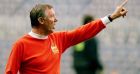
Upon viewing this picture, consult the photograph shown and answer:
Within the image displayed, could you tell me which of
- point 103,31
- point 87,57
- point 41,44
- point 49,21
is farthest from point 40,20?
point 103,31

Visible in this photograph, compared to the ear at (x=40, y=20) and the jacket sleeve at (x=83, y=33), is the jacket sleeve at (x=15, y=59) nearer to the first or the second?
the ear at (x=40, y=20)

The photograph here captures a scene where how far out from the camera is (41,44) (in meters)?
7.59

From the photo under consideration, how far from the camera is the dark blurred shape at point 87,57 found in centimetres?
1270

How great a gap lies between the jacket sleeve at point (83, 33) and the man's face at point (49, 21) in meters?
0.28

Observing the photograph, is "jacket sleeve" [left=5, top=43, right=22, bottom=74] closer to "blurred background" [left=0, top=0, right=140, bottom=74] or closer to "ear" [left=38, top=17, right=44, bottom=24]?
"ear" [left=38, top=17, right=44, bottom=24]

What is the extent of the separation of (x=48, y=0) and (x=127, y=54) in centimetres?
182

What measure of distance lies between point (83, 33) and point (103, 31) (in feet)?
24.0

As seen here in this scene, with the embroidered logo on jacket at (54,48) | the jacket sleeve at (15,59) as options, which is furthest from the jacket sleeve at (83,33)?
the jacket sleeve at (15,59)

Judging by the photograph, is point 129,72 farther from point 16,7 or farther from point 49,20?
point 49,20

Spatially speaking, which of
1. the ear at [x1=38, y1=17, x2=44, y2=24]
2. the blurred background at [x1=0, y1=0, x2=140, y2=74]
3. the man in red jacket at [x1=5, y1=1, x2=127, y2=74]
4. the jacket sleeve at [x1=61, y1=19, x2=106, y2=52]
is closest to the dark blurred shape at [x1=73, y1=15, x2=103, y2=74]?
the blurred background at [x1=0, y1=0, x2=140, y2=74]

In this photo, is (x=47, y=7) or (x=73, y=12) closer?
(x=47, y=7)

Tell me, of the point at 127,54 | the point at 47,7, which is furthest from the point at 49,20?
the point at 127,54

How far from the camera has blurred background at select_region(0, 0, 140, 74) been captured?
49.0ft

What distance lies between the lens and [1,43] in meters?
15.2
